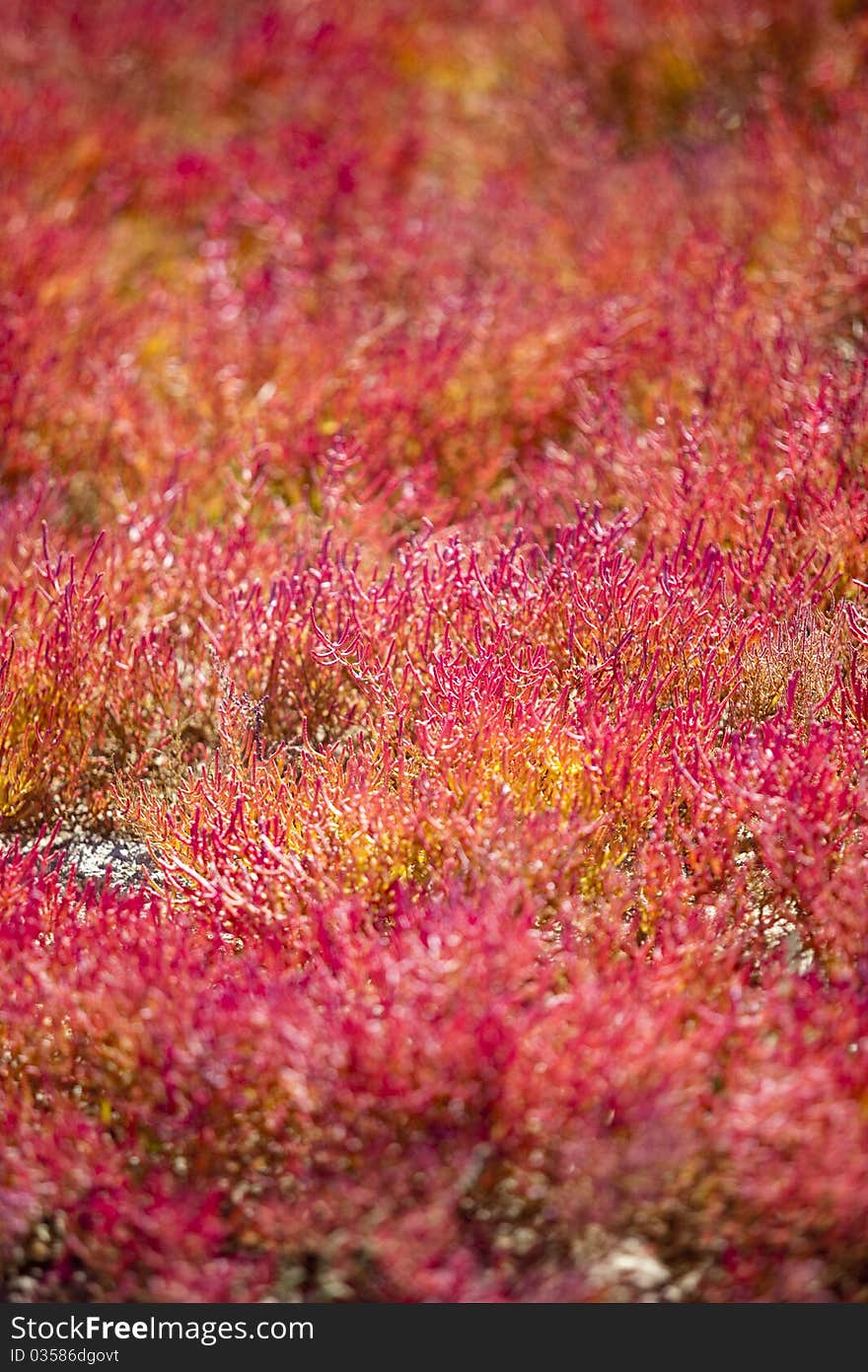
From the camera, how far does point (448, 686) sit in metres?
2.81

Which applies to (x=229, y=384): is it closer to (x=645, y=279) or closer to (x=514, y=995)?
(x=645, y=279)

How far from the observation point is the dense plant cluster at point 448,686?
2.03 metres

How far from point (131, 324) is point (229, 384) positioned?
2.28 ft

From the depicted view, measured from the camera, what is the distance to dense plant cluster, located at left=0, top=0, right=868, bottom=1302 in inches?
79.7

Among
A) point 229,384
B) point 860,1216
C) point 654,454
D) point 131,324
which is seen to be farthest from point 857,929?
point 131,324

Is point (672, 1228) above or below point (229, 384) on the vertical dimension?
below

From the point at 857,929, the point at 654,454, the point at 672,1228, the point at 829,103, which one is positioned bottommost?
the point at 672,1228

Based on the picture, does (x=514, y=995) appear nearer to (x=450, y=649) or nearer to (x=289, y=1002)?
(x=289, y=1002)

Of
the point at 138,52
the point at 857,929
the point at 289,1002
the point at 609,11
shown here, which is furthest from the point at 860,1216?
the point at 138,52

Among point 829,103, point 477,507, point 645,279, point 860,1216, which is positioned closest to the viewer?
point 860,1216

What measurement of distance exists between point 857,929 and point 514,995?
0.70 meters

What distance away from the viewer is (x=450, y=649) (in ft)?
9.79

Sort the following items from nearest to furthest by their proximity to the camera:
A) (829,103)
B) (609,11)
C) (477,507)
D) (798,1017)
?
1. (798,1017)
2. (477,507)
3. (829,103)
4. (609,11)

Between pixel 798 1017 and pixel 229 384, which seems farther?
pixel 229 384
